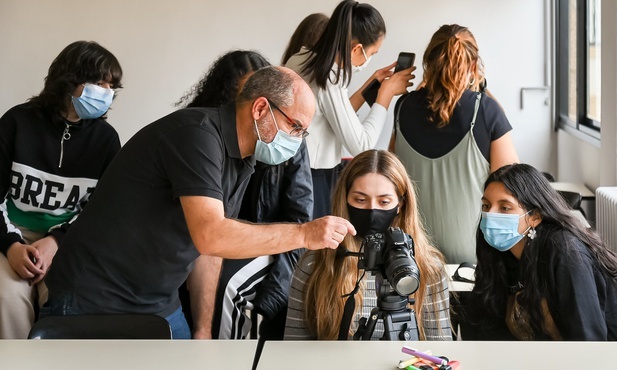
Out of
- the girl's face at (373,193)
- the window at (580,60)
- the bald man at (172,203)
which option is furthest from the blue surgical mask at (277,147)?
the window at (580,60)

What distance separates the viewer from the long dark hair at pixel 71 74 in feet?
9.82

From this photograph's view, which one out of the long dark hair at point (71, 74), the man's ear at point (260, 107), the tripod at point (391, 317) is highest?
the long dark hair at point (71, 74)

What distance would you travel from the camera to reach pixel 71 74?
301 cm

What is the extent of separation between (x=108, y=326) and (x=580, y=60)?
3.60 m

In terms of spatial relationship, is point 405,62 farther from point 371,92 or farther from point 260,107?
point 260,107

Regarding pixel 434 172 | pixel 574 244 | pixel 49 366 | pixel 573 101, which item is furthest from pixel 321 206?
pixel 573 101

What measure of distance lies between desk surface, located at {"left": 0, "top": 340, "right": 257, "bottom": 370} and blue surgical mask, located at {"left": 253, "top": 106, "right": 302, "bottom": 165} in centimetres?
55

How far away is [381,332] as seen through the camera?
2297 mm

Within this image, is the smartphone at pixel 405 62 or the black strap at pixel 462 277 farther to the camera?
the smartphone at pixel 405 62

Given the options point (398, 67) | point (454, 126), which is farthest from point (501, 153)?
point (398, 67)

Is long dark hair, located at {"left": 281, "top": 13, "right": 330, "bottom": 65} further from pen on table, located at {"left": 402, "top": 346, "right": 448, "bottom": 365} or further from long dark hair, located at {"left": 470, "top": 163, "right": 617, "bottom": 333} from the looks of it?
pen on table, located at {"left": 402, "top": 346, "right": 448, "bottom": 365}

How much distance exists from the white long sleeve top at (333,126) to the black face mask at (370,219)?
2.89 ft

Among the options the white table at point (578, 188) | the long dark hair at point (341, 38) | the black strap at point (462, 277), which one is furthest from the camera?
the white table at point (578, 188)

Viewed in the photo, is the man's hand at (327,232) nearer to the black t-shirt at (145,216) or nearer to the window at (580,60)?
the black t-shirt at (145,216)
